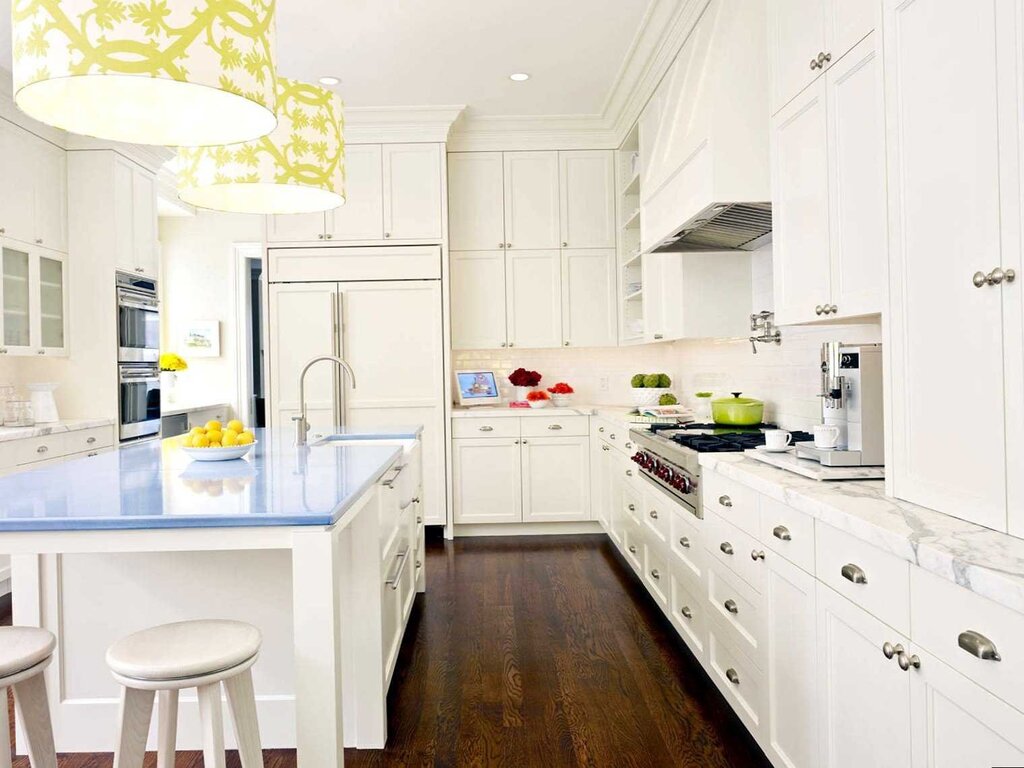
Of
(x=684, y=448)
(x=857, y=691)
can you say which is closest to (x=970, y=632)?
(x=857, y=691)

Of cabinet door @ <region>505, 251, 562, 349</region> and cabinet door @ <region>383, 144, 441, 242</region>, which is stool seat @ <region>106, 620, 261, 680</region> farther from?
cabinet door @ <region>505, 251, 562, 349</region>

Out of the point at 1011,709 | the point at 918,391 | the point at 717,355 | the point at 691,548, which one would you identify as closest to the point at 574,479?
the point at 717,355

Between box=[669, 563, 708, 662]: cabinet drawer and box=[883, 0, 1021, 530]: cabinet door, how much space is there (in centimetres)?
123

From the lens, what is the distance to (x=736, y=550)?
7.36ft

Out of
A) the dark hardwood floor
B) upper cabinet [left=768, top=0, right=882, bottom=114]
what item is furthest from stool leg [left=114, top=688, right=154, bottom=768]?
upper cabinet [left=768, top=0, right=882, bottom=114]

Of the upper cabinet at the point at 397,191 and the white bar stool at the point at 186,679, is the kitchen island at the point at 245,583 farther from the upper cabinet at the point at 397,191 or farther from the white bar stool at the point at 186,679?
the upper cabinet at the point at 397,191

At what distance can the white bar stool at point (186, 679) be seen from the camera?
1.43m

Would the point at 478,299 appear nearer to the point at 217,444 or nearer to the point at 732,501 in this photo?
the point at 217,444

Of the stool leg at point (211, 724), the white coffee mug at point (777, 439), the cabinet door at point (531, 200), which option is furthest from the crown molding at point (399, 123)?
the stool leg at point (211, 724)

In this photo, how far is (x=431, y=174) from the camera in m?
5.04

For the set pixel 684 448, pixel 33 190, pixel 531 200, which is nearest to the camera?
pixel 684 448

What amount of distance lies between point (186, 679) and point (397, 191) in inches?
162

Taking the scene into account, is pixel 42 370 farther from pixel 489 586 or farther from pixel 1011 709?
pixel 1011 709

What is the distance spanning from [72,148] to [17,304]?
119cm
